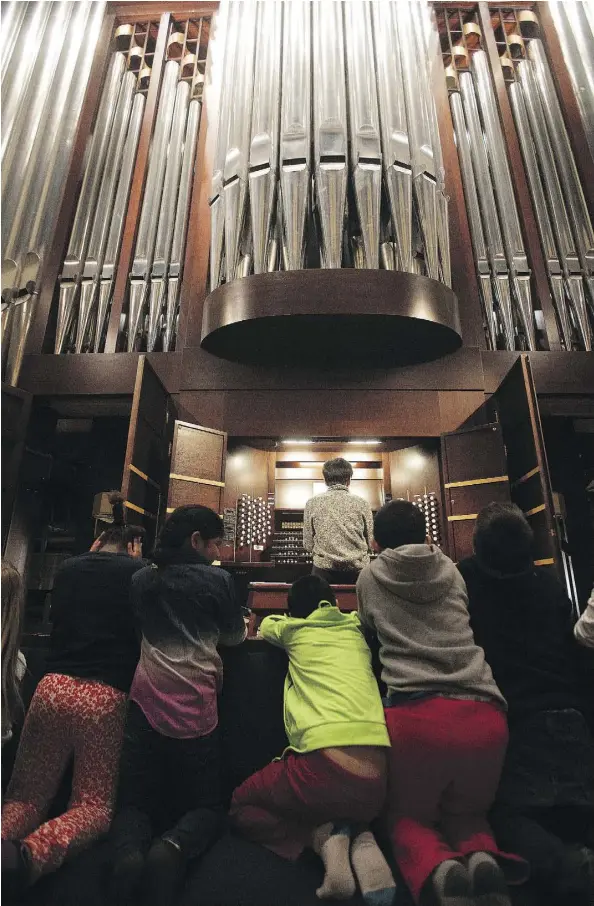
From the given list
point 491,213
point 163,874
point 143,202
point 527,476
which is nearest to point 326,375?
point 527,476

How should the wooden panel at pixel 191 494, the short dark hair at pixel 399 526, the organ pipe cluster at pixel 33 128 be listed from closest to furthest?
1. the short dark hair at pixel 399 526
2. the wooden panel at pixel 191 494
3. the organ pipe cluster at pixel 33 128

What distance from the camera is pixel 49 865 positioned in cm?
171

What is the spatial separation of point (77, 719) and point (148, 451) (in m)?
2.89

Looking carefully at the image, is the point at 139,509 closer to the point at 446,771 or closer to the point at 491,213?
the point at 446,771

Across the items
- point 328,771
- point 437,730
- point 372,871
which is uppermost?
point 437,730

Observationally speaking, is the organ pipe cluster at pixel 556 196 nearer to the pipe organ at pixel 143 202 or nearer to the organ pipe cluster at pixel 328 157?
the organ pipe cluster at pixel 328 157

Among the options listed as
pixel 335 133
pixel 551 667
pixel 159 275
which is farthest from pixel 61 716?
pixel 335 133

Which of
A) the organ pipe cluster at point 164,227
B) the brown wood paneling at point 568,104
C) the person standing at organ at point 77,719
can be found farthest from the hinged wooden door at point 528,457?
the organ pipe cluster at point 164,227

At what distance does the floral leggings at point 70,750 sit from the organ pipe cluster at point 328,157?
3.92m

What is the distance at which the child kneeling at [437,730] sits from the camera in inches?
64.0

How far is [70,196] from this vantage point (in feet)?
20.1

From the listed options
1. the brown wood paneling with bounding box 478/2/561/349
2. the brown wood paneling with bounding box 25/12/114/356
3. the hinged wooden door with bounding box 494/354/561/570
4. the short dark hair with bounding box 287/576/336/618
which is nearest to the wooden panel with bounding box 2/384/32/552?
the brown wood paneling with bounding box 25/12/114/356

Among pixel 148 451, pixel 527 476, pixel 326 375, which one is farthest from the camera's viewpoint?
pixel 326 375

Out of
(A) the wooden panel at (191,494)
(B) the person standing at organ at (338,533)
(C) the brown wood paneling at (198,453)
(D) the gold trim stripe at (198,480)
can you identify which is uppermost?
(C) the brown wood paneling at (198,453)
